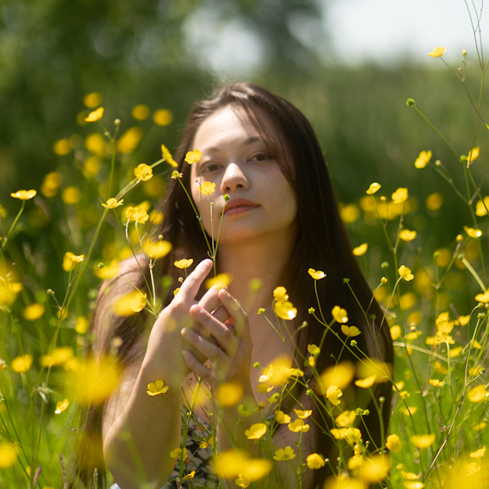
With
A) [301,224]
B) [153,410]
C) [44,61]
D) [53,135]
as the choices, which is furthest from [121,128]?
[153,410]

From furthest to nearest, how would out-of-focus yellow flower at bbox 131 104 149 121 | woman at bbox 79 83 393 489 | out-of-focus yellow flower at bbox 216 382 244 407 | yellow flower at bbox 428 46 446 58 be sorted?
out-of-focus yellow flower at bbox 131 104 149 121
woman at bbox 79 83 393 489
yellow flower at bbox 428 46 446 58
out-of-focus yellow flower at bbox 216 382 244 407

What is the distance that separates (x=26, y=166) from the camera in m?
3.43

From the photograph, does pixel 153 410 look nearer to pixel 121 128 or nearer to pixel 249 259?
pixel 249 259

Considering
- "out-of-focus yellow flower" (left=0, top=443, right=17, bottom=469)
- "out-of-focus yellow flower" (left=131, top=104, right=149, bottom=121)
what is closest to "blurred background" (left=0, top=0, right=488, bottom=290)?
"out-of-focus yellow flower" (left=131, top=104, right=149, bottom=121)

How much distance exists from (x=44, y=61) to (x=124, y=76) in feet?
1.78

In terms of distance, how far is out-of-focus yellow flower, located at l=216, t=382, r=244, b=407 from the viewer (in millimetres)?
862

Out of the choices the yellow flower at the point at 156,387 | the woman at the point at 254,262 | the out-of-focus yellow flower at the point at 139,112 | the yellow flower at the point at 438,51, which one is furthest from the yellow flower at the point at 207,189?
the out-of-focus yellow flower at the point at 139,112

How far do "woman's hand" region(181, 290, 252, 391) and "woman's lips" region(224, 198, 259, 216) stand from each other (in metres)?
0.33

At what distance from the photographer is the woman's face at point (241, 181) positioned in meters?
1.29

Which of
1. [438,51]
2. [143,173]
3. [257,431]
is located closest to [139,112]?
[143,173]

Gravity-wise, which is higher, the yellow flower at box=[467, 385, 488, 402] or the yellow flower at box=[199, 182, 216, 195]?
the yellow flower at box=[199, 182, 216, 195]

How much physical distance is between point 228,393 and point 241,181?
21.1 inches

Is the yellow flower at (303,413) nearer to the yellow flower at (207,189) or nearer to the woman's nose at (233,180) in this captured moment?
the yellow flower at (207,189)

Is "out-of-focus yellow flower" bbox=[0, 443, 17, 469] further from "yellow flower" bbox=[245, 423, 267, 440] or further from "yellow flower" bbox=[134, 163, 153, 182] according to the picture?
"yellow flower" bbox=[134, 163, 153, 182]
